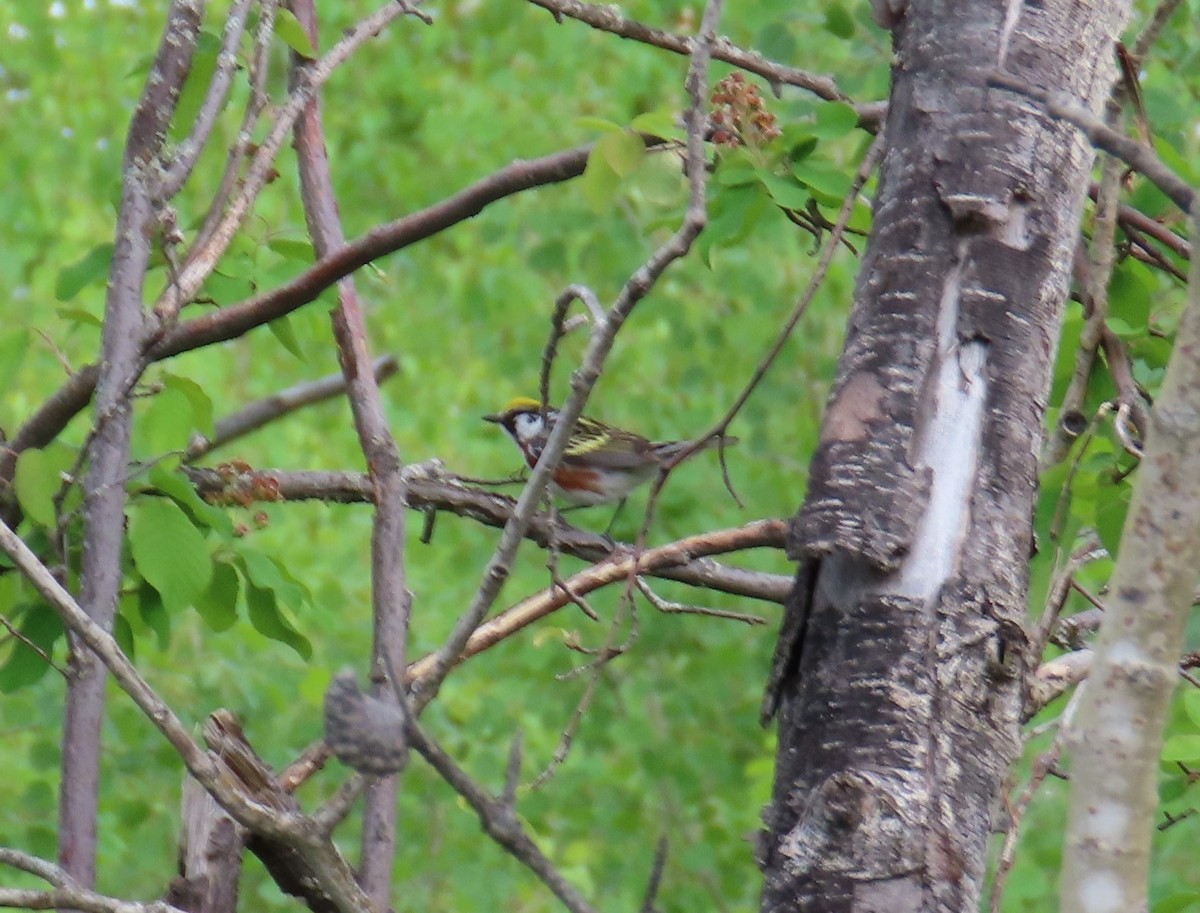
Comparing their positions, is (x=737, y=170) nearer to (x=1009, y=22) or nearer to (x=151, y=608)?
(x=1009, y=22)

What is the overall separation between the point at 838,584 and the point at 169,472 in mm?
1101

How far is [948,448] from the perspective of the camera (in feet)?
5.09

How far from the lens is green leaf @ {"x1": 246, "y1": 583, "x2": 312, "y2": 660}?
240 cm

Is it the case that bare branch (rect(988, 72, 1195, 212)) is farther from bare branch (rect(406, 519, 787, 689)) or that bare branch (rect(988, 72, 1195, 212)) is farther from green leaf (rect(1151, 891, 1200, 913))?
green leaf (rect(1151, 891, 1200, 913))

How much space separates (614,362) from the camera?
8656mm

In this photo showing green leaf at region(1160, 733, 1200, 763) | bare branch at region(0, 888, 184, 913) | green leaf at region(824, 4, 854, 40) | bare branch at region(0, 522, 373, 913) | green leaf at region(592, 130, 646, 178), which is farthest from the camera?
green leaf at region(824, 4, 854, 40)

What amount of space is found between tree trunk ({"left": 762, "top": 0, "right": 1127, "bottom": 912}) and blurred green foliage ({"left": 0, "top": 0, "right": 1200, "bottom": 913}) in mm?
1216

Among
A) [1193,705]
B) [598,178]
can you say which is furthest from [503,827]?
[1193,705]

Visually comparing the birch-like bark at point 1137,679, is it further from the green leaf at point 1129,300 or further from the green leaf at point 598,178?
the green leaf at point 1129,300

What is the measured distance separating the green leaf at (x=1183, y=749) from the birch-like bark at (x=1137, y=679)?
141cm


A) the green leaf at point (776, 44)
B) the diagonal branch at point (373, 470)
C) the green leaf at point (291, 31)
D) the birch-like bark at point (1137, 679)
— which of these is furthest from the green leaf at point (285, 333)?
the green leaf at point (776, 44)

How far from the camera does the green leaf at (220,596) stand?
7.76ft

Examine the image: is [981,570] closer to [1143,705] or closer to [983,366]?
[983,366]

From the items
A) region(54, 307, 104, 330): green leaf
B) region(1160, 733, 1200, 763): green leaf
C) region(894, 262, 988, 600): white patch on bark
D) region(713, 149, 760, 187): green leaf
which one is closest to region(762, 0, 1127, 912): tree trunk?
region(894, 262, 988, 600): white patch on bark
